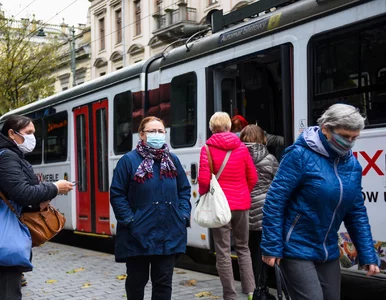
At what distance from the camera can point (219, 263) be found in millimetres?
6363

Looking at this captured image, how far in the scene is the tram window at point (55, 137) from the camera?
12961 millimetres

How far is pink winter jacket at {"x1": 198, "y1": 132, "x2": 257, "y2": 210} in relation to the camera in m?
6.43

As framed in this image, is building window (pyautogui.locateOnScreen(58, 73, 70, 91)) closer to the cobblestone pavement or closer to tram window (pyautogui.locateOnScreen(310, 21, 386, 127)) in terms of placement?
the cobblestone pavement

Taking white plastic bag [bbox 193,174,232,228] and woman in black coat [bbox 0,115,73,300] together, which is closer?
woman in black coat [bbox 0,115,73,300]

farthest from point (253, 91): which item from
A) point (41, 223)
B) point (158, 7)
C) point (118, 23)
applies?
point (118, 23)

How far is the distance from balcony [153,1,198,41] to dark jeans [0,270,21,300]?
25506mm

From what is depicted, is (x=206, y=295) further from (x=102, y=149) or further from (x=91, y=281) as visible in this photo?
(x=102, y=149)

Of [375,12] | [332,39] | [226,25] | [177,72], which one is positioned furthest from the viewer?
[177,72]

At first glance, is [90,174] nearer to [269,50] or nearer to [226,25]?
[226,25]

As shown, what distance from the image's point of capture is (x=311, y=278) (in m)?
3.69

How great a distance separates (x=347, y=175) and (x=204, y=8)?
26650mm

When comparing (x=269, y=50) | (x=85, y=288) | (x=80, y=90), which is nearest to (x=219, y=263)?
(x=85, y=288)

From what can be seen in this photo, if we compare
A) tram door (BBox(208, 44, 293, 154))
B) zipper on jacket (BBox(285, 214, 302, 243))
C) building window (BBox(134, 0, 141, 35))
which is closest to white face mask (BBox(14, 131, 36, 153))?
zipper on jacket (BBox(285, 214, 302, 243))

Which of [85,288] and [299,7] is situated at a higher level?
[299,7]
